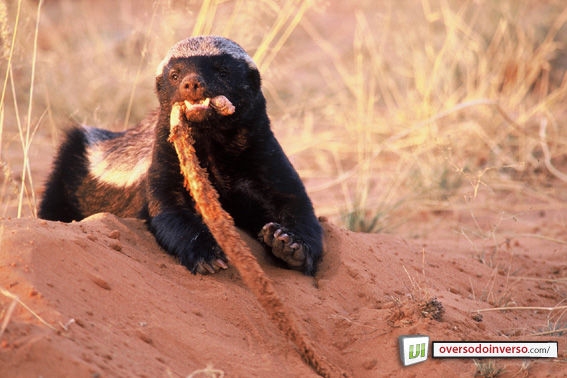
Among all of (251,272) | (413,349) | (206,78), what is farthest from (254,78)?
(413,349)

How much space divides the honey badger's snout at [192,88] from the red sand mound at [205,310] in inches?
34.1

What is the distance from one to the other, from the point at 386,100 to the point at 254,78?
15.5ft

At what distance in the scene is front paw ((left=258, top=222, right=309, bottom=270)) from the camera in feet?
11.8

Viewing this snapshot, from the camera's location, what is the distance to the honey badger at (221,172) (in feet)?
11.8

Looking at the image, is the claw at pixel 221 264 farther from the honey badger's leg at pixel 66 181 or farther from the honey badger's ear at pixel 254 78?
the honey badger's leg at pixel 66 181

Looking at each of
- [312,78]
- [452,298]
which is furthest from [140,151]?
[312,78]

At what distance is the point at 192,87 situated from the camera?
353 centimetres

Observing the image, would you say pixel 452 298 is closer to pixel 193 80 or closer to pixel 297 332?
pixel 297 332

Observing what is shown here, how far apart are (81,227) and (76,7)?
13.1 m

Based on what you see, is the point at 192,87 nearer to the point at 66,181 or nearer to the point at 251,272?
the point at 251,272

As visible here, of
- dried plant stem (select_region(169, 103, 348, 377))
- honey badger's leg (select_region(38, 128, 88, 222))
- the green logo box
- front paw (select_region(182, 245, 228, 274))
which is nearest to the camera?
dried plant stem (select_region(169, 103, 348, 377))

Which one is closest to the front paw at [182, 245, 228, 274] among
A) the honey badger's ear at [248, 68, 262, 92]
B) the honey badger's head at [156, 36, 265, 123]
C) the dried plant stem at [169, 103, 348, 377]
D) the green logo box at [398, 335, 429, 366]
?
the dried plant stem at [169, 103, 348, 377]

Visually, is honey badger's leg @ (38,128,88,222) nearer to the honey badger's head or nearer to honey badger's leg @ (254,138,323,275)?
the honey badger's head

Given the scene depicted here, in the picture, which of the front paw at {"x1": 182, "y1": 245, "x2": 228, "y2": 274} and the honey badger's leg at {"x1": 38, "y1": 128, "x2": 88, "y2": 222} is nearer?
the front paw at {"x1": 182, "y1": 245, "x2": 228, "y2": 274}
